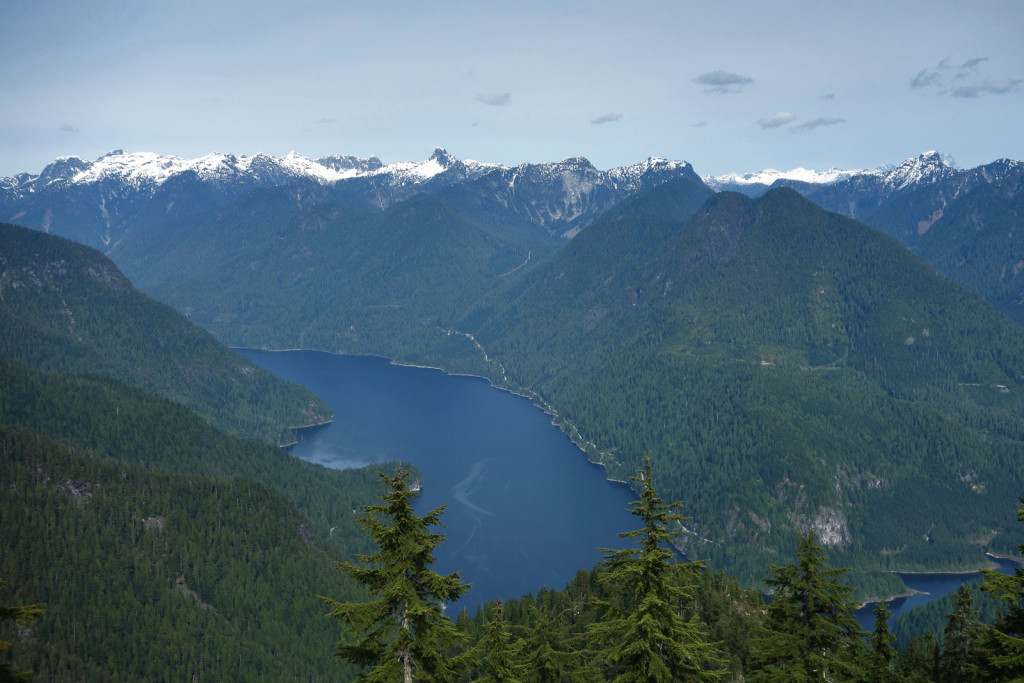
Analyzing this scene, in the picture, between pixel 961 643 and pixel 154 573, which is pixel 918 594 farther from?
pixel 154 573

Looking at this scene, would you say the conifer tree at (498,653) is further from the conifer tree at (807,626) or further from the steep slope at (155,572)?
the steep slope at (155,572)

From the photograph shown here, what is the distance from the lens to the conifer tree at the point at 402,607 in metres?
26.3

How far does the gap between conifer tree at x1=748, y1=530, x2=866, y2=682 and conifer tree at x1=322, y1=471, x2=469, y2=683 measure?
666 inches

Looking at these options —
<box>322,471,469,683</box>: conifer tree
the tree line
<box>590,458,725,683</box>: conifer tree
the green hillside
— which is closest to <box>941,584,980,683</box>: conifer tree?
the tree line

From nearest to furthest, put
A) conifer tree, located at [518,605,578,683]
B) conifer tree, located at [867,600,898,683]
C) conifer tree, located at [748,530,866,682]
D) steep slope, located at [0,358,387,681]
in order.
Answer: conifer tree, located at [518,605,578,683] < conifer tree, located at [748,530,866,682] < conifer tree, located at [867,600,898,683] < steep slope, located at [0,358,387,681]

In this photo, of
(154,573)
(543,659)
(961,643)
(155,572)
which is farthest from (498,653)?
(155,572)

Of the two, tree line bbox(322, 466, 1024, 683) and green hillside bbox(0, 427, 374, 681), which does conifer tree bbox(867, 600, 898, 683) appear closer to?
tree line bbox(322, 466, 1024, 683)

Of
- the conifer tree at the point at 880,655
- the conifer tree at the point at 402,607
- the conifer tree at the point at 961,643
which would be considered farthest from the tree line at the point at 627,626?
the conifer tree at the point at 961,643

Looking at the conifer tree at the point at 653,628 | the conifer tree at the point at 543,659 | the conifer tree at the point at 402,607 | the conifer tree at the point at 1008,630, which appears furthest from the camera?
the conifer tree at the point at 543,659

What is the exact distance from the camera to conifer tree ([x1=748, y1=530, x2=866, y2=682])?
3491 cm

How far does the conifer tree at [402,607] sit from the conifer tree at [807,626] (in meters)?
16.9

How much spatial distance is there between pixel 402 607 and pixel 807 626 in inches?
811

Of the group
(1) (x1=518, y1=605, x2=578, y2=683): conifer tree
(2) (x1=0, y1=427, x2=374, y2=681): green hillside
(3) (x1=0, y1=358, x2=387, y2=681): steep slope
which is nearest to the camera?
(1) (x1=518, y1=605, x2=578, y2=683): conifer tree

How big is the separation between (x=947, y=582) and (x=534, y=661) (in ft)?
674
